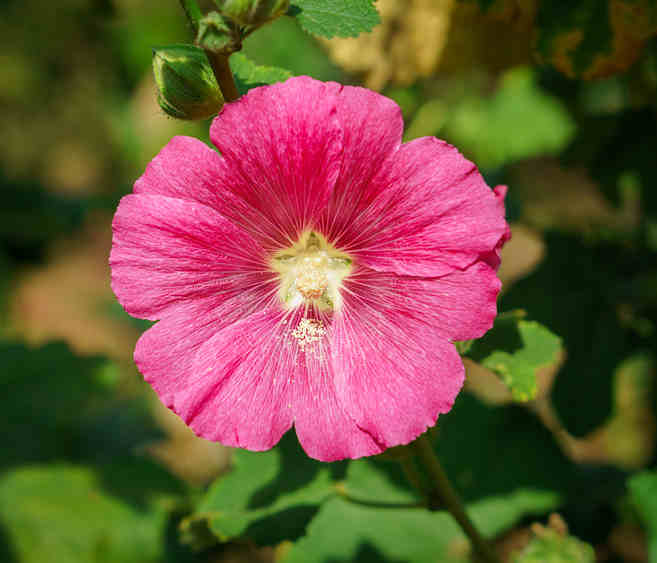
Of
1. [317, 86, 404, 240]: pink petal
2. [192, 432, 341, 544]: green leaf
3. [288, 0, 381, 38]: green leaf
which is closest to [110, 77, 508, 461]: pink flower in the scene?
[317, 86, 404, 240]: pink petal

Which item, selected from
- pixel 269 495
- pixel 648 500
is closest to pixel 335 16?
pixel 269 495

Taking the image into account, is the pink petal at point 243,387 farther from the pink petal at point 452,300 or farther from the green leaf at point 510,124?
the green leaf at point 510,124

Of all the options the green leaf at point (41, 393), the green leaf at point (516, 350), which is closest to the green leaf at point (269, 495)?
the green leaf at point (516, 350)

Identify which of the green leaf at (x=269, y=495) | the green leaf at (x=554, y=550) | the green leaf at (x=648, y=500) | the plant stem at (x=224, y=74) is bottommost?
the green leaf at (x=648, y=500)

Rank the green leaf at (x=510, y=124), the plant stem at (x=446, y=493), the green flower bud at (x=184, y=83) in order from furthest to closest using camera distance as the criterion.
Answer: the green leaf at (x=510, y=124)
the plant stem at (x=446, y=493)
the green flower bud at (x=184, y=83)

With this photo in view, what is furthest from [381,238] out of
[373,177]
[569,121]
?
[569,121]

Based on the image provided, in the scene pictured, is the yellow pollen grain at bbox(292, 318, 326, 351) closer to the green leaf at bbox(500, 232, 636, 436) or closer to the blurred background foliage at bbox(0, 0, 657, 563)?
the blurred background foliage at bbox(0, 0, 657, 563)

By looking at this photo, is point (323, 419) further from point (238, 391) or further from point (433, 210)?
point (433, 210)

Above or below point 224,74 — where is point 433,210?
below
